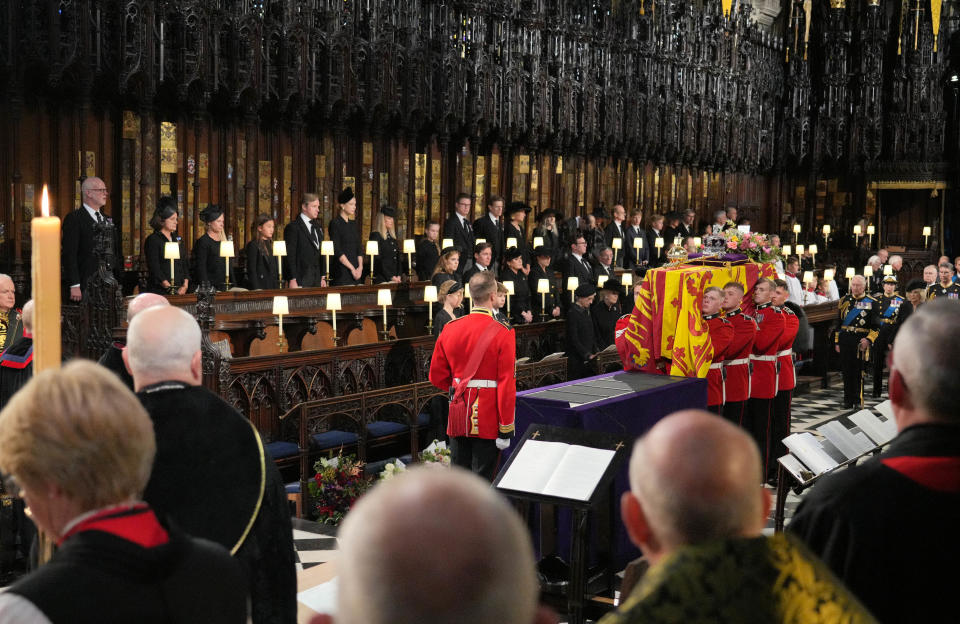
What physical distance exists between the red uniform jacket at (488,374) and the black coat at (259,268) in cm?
472

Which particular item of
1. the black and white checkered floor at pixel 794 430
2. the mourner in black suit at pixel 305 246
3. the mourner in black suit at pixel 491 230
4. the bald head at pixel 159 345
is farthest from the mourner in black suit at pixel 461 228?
the bald head at pixel 159 345

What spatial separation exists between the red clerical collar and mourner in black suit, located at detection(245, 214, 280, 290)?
910 centimetres

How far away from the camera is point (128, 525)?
1926 millimetres

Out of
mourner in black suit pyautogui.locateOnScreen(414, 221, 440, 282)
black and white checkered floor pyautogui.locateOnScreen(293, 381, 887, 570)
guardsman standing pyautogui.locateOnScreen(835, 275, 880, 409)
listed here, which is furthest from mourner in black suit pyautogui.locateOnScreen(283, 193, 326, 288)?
guardsman standing pyautogui.locateOnScreen(835, 275, 880, 409)

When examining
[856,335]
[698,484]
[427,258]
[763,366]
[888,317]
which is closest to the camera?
[698,484]

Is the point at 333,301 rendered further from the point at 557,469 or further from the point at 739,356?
the point at 557,469

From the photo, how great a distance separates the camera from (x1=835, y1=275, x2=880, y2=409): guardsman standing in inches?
519

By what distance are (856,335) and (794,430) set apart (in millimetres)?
2280

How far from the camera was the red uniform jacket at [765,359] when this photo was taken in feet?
28.8

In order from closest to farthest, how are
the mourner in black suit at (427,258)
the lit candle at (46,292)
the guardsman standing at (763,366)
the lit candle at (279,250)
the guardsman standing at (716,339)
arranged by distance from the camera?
1. the lit candle at (46,292)
2. the guardsman standing at (716,339)
3. the guardsman standing at (763,366)
4. the lit candle at (279,250)
5. the mourner in black suit at (427,258)

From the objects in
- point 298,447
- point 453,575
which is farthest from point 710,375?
point 453,575

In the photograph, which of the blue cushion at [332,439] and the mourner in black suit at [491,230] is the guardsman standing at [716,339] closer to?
the blue cushion at [332,439]

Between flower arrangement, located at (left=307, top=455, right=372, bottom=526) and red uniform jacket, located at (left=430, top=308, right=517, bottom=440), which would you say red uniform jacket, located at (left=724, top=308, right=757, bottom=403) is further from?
flower arrangement, located at (left=307, top=455, right=372, bottom=526)

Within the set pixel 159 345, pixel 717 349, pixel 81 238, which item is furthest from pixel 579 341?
pixel 159 345
